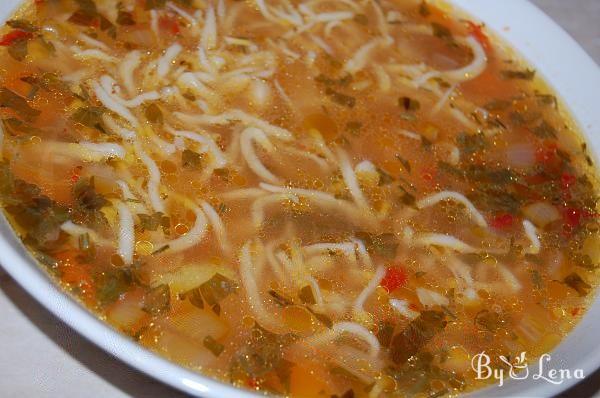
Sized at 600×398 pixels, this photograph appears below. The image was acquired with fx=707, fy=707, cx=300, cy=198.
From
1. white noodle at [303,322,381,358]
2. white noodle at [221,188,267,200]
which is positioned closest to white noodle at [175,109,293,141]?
white noodle at [221,188,267,200]

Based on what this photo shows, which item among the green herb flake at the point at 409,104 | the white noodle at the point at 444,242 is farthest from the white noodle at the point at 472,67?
the white noodle at the point at 444,242

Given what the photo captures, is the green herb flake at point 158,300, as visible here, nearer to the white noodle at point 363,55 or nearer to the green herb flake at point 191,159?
the green herb flake at point 191,159

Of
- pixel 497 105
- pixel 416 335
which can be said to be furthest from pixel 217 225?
pixel 497 105

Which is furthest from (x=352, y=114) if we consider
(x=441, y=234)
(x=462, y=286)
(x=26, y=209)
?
(x=26, y=209)

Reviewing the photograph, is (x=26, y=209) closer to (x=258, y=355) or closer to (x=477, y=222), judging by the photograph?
(x=258, y=355)

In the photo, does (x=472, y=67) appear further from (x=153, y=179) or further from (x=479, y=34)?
(x=153, y=179)

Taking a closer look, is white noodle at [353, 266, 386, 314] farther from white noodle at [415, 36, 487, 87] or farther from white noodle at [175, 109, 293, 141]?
white noodle at [415, 36, 487, 87]
